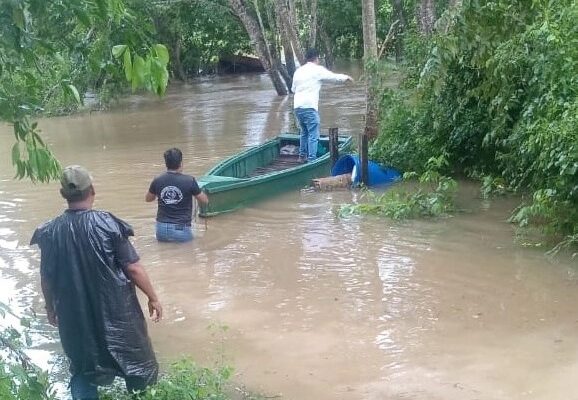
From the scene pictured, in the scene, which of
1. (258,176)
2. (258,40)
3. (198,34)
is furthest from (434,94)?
(198,34)

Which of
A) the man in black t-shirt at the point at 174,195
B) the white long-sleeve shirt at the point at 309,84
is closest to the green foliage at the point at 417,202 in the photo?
the white long-sleeve shirt at the point at 309,84

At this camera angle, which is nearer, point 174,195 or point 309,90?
point 174,195

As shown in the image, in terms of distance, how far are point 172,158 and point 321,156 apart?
16.4ft

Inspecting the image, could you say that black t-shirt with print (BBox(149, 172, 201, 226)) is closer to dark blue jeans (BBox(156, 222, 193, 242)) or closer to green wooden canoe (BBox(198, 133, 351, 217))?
dark blue jeans (BBox(156, 222, 193, 242))

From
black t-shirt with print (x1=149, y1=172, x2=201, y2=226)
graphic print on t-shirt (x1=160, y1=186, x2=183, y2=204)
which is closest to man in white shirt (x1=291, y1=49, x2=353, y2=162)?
black t-shirt with print (x1=149, y1=172, x2=201, y2=226)

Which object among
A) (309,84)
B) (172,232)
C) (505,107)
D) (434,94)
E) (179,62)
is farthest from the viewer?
(179,62)

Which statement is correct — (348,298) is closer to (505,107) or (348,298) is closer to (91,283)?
(91,283)

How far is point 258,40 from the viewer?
25.9 m

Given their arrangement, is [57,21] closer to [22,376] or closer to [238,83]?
[22,376]

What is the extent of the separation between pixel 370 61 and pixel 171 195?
5.47m

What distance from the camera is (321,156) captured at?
13.3 meters

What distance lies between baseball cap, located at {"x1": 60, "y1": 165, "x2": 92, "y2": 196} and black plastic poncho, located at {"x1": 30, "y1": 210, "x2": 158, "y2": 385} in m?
0.12

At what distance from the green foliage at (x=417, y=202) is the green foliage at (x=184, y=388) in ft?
17.1

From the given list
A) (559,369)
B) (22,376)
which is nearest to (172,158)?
(559,369)
